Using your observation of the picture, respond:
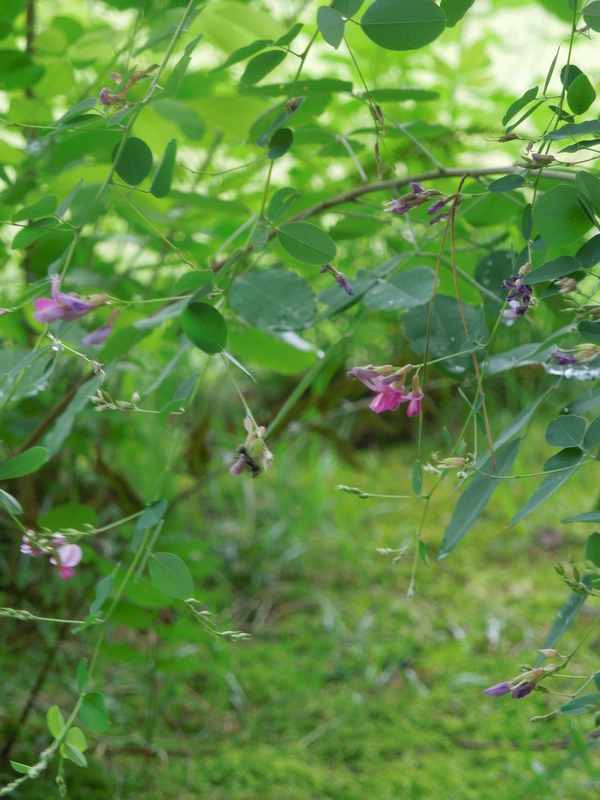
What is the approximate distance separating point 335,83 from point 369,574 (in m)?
1.04

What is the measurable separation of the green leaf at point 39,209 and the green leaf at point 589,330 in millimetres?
323

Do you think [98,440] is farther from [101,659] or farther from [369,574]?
[369,574]

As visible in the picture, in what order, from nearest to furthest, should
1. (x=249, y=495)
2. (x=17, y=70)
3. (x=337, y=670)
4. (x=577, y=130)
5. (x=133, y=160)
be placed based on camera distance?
(x=577, y=130)
(x=133, y=160)
(x=17, y=70)
(x=337, y=670)
(x=249, y=495)

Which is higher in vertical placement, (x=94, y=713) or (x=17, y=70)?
(x=17, y=70)

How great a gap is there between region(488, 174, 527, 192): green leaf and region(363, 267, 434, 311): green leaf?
4.1 inches

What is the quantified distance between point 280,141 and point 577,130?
0.17m

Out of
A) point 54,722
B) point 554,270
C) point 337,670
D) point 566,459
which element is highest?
point 554,270

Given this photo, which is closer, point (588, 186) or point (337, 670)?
point (588, 186)

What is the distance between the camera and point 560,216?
15.7 inches

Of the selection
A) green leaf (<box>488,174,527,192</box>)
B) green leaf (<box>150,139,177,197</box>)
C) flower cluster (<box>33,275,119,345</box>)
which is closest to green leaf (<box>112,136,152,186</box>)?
green leaf (<box>150,139,177,197</box>)

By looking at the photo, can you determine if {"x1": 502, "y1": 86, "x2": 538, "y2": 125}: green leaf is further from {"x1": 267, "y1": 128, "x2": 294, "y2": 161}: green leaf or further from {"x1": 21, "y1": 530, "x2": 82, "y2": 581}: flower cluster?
{"x1": 21, "y1": 530, "x2": 82, "y2": 581}: flower cluster

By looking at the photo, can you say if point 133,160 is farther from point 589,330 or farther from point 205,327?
point 589,330

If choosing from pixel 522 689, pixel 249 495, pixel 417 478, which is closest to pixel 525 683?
pixel 522 689

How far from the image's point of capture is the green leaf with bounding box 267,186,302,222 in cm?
43
